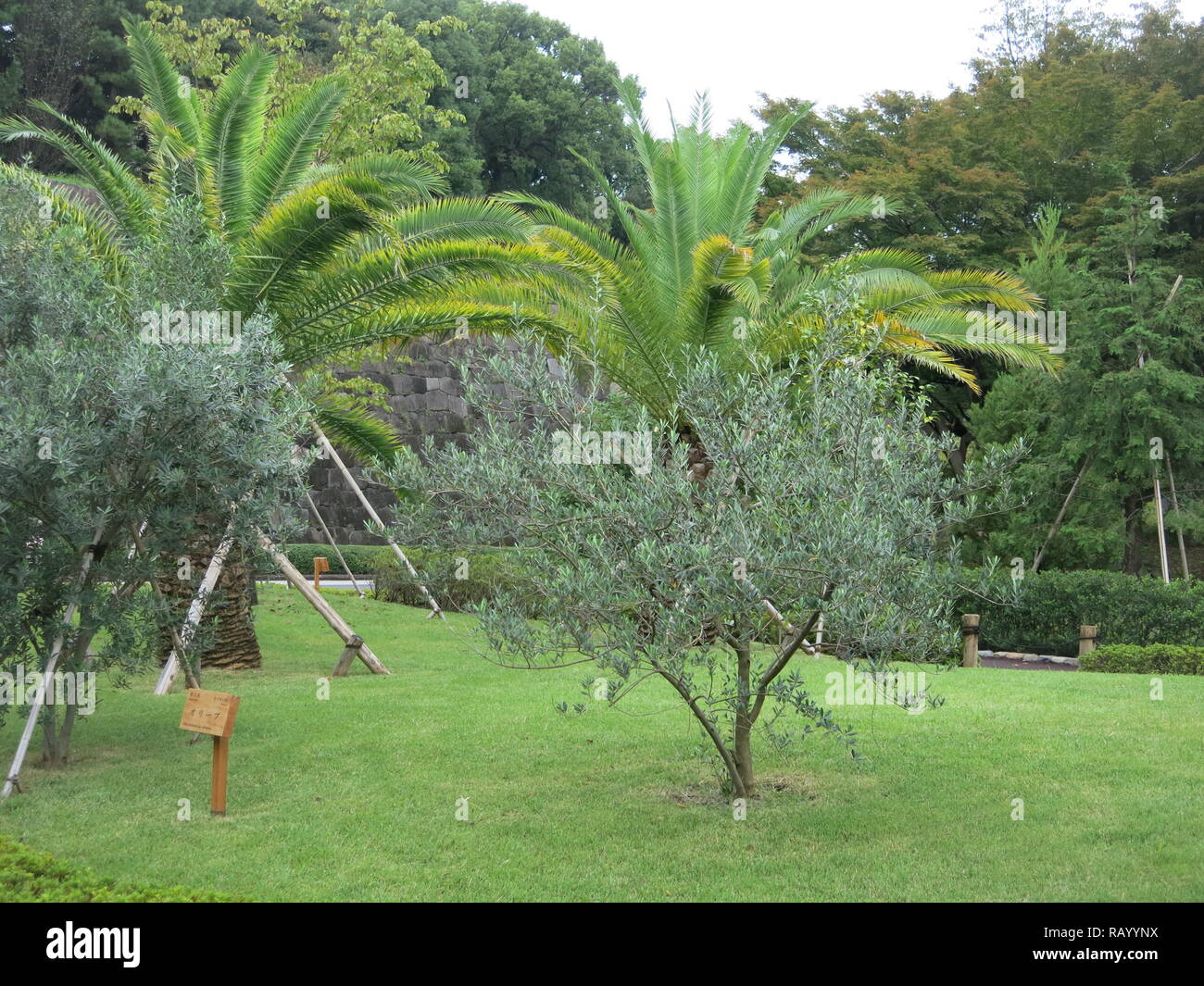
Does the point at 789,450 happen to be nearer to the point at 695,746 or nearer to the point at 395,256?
the point at 695,746

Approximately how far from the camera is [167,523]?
7.90m

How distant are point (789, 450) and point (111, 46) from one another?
3310cm

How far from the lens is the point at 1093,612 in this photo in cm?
1619

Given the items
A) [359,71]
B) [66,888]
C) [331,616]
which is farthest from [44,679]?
[359,71]

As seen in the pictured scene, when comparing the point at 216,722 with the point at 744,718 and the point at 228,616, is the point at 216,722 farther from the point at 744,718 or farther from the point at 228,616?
the point at 228,616

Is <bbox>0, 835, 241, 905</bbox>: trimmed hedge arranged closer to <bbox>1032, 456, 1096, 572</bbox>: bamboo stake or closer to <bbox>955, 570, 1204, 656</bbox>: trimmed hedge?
<bbox>955, 570, 1204, 656</bbox>: trimmed hedge

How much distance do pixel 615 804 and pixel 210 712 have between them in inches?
109

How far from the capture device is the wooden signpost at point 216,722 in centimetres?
708

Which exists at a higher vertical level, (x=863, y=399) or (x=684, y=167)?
(x=684, y=167)

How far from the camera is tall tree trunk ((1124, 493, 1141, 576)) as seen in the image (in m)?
19.3

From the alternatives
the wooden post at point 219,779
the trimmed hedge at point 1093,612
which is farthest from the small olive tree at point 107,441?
the trimmed hedge at point 1093,612

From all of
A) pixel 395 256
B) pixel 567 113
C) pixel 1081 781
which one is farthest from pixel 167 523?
pixel 567 113

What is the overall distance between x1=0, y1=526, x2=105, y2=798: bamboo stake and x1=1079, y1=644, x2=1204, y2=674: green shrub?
39.7ft
